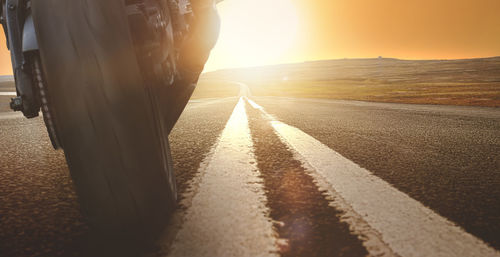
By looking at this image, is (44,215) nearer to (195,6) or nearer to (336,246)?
(336,246)

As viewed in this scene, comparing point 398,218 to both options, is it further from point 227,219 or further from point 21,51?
point 21,51

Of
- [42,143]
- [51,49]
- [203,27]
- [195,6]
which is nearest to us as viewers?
[51,49]

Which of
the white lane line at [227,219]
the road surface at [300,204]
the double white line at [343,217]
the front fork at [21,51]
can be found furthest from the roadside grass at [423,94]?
the front fork at [21,51]

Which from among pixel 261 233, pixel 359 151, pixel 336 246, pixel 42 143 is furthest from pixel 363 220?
pixel 42 143

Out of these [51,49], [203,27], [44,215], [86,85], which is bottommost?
[44,215]

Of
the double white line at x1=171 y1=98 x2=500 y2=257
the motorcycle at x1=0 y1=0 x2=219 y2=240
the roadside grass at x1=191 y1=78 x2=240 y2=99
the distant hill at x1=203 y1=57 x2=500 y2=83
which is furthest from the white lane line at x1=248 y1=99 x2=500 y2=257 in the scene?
the distant hill at x1=203 y1=57 x2=500 y2=83

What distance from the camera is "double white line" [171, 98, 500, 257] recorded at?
73 centimetres

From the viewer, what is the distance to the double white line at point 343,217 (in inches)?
28.5

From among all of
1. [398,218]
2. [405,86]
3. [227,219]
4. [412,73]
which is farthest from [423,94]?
[412,73]

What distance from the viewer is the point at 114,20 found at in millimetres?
771

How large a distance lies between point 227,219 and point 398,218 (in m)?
0.56

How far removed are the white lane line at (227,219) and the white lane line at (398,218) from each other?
0.97 ft

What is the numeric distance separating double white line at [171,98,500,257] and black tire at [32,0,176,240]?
0.19m

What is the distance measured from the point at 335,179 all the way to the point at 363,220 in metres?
0.43
